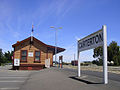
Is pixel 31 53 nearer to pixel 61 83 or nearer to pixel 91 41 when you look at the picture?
pixel 91 41

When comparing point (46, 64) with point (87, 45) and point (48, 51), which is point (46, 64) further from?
point (87, 45)

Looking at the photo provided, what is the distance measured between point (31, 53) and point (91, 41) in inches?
889

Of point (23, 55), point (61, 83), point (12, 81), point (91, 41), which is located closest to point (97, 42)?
point (91, 41)

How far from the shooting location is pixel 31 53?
31656mm

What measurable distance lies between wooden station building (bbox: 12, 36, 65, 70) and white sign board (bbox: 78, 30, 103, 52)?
20.0 meters

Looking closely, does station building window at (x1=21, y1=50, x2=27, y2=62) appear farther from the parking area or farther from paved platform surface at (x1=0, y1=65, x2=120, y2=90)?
paved platform surface at (x1=0, y1=65, x2=120, y2=90)

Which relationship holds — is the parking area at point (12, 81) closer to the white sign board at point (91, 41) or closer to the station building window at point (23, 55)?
the white sign board at point (91, 41)

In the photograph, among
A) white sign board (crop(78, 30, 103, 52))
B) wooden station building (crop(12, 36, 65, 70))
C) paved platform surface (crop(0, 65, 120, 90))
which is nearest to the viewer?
paved platform surface (crop(0, 65, 120, 90))

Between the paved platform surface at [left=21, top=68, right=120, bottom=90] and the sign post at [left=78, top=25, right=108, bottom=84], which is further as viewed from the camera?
the sign post at [left=78, top=25, right=108, bottom=84]

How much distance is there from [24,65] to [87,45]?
22.3m

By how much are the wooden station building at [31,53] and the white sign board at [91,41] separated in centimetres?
2002

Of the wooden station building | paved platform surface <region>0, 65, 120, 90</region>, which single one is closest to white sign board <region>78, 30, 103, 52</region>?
paved platform surface <region>0, 65, 120, 90</region>

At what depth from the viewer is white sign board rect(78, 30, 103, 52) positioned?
935 cm

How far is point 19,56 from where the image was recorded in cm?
3148
